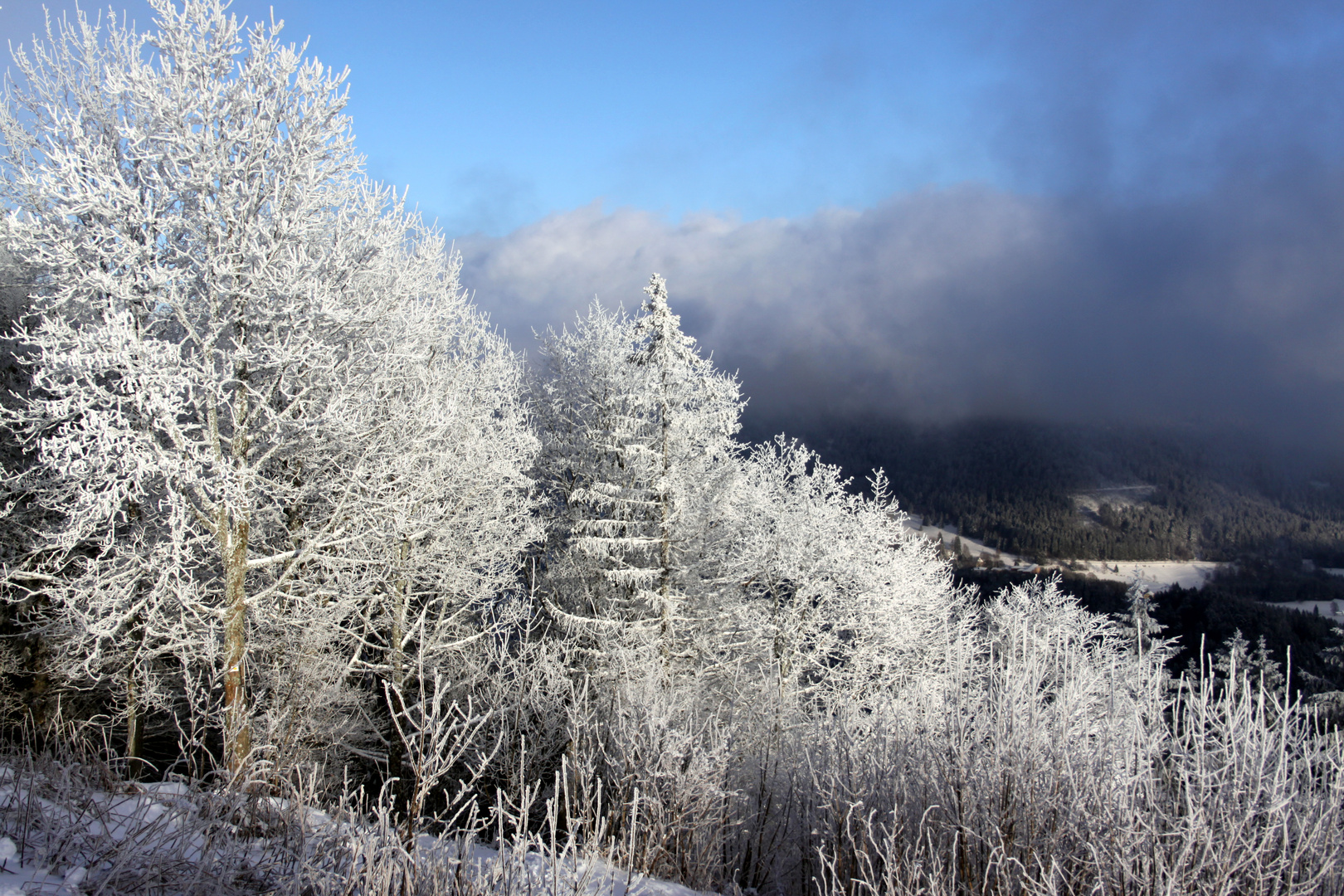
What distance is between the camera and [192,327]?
727 cm

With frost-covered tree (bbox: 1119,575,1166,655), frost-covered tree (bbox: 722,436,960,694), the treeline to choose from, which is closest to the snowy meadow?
frost-covered tree (bbox: 722,436,960,694)

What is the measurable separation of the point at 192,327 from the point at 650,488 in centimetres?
975

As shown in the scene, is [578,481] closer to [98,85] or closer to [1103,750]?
[98,85]

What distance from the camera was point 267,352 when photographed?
7.74 meters

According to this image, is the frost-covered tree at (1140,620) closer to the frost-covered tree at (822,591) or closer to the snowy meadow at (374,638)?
the frost-covered tree at (822,591)

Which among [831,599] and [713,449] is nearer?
[713,449]

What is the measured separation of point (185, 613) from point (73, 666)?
1242mm

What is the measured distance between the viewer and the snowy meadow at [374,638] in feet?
12.6

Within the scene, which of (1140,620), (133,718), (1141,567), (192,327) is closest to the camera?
(192,327)

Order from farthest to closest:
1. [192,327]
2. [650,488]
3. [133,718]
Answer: [650,488] → [133,718] → [192,327]

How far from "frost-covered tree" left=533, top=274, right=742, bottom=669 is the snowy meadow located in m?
0.12

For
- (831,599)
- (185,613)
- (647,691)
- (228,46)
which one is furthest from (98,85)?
(831,599)

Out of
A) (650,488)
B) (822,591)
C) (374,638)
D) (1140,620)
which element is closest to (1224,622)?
(1140,620)

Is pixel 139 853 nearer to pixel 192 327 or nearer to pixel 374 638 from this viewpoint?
pixel 192 327
